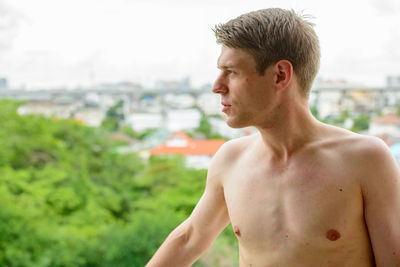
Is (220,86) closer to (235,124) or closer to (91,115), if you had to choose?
(235,124)

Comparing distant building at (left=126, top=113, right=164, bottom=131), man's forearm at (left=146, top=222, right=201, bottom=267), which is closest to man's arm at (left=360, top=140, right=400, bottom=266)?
man's forearm at (left=146, top=222, right=201, bottom=267)

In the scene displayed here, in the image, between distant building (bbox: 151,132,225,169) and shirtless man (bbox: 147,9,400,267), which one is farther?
distant building (bbox: 151,132,225,169)

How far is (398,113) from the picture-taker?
6.25 m

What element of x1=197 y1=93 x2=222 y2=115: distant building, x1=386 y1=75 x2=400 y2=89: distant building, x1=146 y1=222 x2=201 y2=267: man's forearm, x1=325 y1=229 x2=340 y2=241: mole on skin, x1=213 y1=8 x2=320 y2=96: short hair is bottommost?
x1=197 y1=93 x2=222 y2=115: distant building

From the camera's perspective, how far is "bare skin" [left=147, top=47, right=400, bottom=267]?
51 centimetres

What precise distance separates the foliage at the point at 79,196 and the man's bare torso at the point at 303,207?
17.0ft

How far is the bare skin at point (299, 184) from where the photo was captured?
51cm

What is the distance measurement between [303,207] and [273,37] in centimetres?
18

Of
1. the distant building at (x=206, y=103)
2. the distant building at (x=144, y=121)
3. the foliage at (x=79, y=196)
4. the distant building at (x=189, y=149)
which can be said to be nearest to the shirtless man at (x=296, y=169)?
the foliage at (x=79, y=196)

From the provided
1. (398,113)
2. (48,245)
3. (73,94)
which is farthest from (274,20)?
(73,94)

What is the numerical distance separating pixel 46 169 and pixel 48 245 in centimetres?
202

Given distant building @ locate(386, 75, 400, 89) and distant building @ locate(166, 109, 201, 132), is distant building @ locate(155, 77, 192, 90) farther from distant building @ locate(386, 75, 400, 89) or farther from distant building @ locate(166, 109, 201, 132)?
distant building @ locate(386, 75, 400, 89)

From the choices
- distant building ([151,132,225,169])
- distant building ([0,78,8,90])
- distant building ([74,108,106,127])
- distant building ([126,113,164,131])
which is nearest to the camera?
distant building ([151,132,225,169])

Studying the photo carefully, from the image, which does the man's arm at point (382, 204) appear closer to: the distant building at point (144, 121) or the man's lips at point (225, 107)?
the man's lips at point (225, 107)
